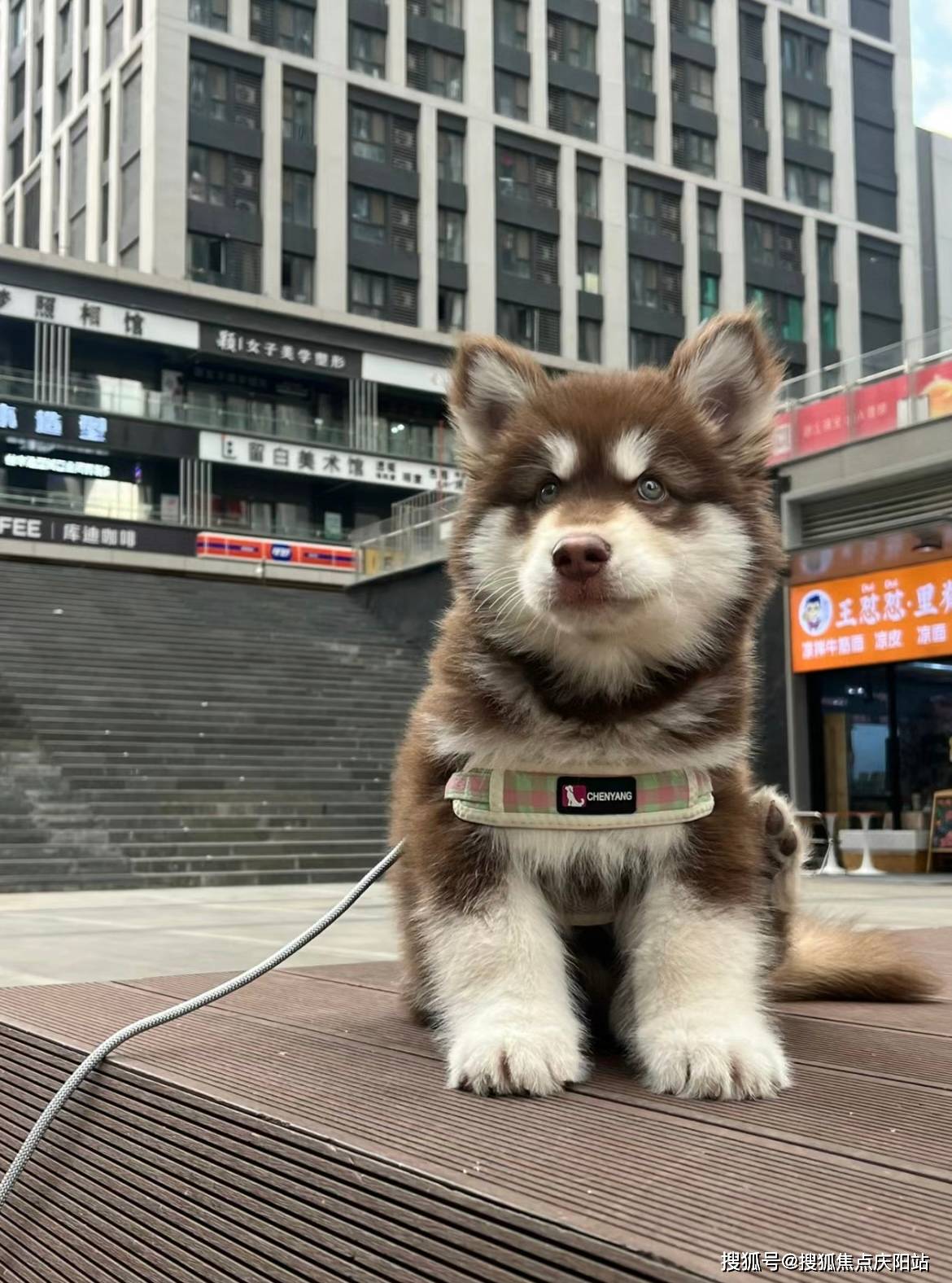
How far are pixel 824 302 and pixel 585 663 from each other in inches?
1930

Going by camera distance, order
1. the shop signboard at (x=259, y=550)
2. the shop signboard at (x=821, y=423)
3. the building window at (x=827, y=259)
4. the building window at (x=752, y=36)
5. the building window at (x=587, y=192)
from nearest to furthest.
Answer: the shop signboard at (x=821, y=423)
the shop signboard at (x=259, y=550)
the building window at (x=587, y=192)
the building window at (x=752, y=36)
the building window at (x=827, y=259)

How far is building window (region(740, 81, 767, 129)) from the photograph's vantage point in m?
46.5

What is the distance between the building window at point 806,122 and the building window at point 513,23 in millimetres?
11167

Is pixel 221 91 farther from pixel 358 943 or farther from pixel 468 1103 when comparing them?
pixel 468 1103

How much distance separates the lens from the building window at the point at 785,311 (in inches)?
1801

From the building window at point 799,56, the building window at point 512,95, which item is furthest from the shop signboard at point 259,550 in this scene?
the building window at point 799,56

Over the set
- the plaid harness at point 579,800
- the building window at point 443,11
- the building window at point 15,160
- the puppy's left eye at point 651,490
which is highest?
the building window at point 443,11

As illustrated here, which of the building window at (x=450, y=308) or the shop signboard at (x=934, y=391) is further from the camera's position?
the building window at (x=450, y=308)

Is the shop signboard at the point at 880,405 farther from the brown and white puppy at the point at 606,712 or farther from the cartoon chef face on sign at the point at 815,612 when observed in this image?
the brown and white puppy at the point at 606,712

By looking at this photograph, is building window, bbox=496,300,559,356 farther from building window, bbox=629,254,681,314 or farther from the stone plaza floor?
the stone plaza floor

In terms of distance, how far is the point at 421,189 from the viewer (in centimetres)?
4078

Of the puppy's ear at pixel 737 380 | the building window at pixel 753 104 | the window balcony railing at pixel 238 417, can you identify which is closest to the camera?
A: the puppy's ear at pixel 737 380

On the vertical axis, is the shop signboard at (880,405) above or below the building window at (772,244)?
below

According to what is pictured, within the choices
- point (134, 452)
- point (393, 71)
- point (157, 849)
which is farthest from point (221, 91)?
point (157, 849)
